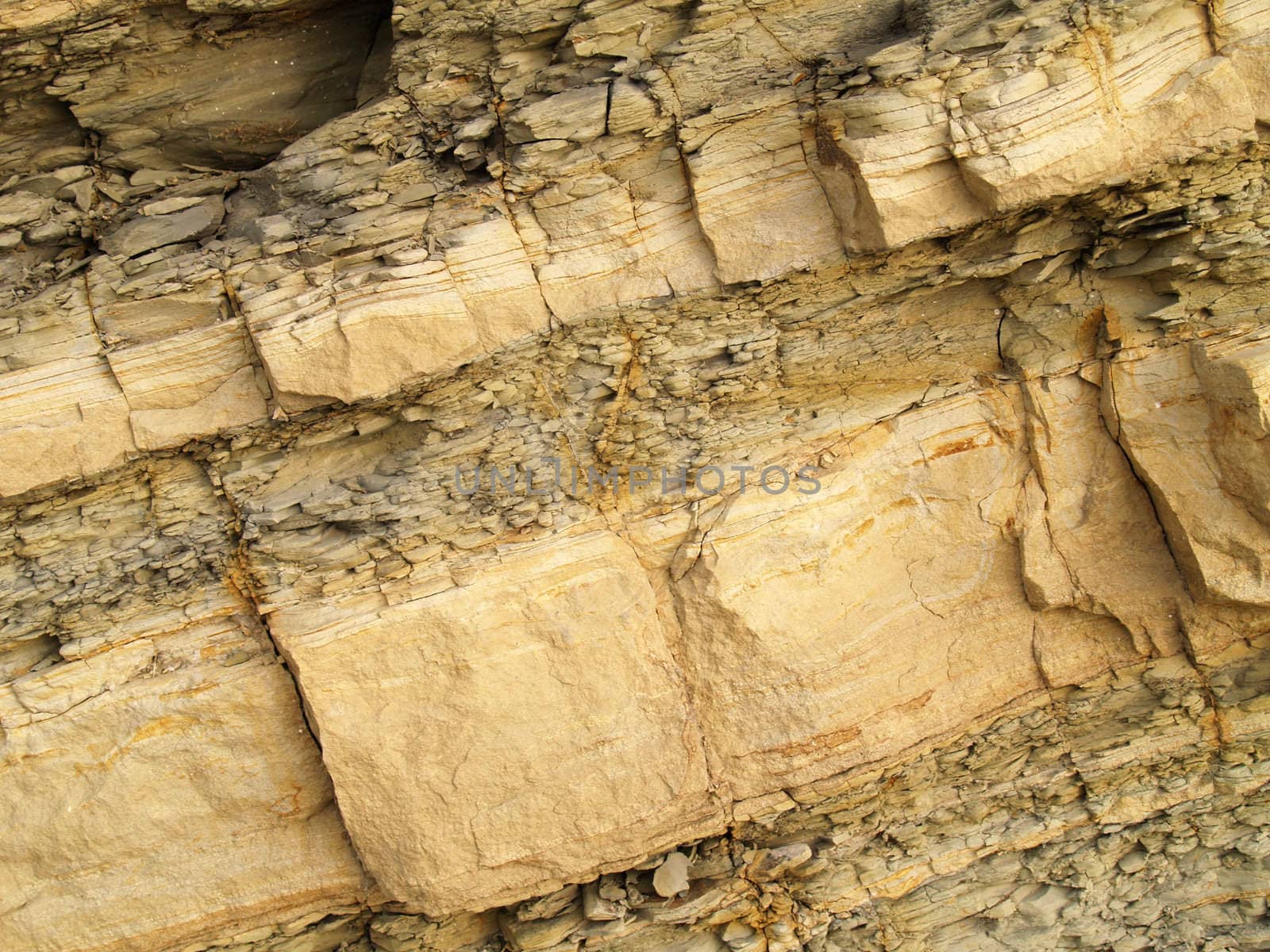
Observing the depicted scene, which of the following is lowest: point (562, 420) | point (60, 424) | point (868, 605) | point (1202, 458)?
point (868, 605)

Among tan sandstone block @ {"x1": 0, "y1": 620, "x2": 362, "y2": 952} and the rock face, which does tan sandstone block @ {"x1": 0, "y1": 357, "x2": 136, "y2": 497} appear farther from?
tan sandstone block @ {"x1": 0, "y1": 620, "x2": 362, "y2": 952}

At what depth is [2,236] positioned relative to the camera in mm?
4457

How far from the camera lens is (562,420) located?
4648 millimetres

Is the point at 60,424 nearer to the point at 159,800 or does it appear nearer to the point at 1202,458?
the point at 159,800

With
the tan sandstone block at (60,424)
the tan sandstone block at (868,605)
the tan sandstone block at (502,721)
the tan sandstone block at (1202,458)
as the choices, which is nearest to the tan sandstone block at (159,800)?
the tan sandstone block at (502,721)

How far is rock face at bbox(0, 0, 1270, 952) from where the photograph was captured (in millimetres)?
4305

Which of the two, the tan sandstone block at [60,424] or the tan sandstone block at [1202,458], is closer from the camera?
the tan sandstone block at [60,424]

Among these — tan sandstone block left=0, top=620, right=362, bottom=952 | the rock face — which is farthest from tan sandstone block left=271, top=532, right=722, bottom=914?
tan sandstone block left=0, top=620, right=362, bottom=952

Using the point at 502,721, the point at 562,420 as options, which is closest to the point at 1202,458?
the point at 562,420

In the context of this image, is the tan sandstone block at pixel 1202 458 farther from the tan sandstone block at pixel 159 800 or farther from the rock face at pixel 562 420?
the tan sandstone block at pixel 159 800

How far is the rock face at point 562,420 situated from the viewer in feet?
14.1

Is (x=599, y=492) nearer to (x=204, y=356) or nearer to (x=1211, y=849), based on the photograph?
(x=204, y=356)

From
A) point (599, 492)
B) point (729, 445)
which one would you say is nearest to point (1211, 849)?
point (729, 445)

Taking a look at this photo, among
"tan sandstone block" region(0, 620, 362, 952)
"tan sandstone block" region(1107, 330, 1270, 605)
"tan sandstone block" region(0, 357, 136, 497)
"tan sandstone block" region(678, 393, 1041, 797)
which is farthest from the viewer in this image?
"tan sandstone block" region(678, 393, 1041, 797)
